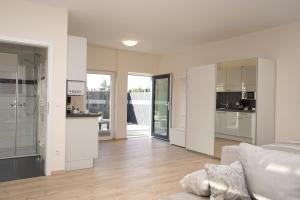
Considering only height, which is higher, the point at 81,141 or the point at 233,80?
the point at 233,80

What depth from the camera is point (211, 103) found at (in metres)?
4.87

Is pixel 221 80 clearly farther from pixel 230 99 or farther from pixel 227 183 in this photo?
pixel 227 183

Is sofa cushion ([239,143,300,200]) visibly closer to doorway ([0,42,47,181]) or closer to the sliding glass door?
doorway ([0,42,47,181])

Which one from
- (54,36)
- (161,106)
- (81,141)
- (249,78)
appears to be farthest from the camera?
(161,106)

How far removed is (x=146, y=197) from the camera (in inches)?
113

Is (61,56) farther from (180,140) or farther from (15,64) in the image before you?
(180,140)

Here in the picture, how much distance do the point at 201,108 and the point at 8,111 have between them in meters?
4.15

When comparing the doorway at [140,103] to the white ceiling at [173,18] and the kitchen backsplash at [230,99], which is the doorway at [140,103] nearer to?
the white ceiling at [173,18]

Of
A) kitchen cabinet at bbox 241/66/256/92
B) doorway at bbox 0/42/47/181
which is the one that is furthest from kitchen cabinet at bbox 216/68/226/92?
doorway at bbox 0/42/47/181

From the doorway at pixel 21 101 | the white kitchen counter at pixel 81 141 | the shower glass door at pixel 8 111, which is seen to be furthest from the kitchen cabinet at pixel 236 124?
the shower glass door at pixel 8 111

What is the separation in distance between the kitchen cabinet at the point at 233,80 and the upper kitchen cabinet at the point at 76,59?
9.38 ft

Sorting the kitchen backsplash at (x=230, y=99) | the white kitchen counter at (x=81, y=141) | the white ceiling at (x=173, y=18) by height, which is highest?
the white ceiling at (x=173, y=18)

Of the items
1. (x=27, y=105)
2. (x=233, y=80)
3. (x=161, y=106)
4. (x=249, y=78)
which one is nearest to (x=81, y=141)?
(x=27, y=105)

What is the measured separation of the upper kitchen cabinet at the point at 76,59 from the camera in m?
3.96
